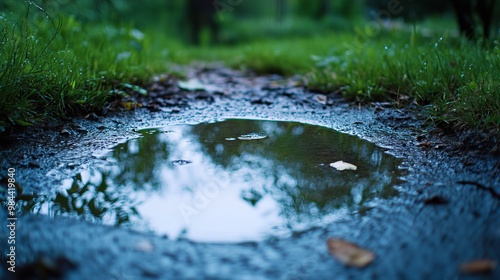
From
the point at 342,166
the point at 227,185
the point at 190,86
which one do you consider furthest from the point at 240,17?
the point at 227,185

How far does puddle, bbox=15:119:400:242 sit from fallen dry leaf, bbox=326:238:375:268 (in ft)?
0.53

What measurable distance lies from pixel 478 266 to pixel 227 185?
3.25 feet

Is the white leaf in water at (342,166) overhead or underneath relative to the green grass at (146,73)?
underneath

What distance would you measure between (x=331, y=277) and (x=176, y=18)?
10.9 metres

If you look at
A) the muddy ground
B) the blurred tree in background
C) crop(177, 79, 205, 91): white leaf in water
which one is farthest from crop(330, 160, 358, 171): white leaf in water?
the blurred tree in background

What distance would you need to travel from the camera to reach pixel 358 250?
1.33 m

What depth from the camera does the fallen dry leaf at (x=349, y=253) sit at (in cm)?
127

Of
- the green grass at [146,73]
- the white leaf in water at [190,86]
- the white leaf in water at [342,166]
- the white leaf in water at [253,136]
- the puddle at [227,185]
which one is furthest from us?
the white leaf in water at [190,86]

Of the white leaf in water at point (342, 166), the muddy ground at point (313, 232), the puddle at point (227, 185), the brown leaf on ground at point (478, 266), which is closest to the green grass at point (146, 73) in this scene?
the muddy ground at point (313, 232)

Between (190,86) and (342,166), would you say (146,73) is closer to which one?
(190,86)

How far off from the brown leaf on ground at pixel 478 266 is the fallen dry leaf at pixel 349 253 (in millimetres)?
246

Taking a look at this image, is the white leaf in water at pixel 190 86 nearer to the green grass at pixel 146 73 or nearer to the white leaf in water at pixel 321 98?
the green grass at pixel 146 73

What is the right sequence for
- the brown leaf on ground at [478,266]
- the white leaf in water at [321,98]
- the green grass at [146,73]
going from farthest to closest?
the white leaf in water at [321,98] < the green grass at [146,73] < the brown leaf on ground at [478,266]

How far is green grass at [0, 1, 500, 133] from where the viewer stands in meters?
2.38
